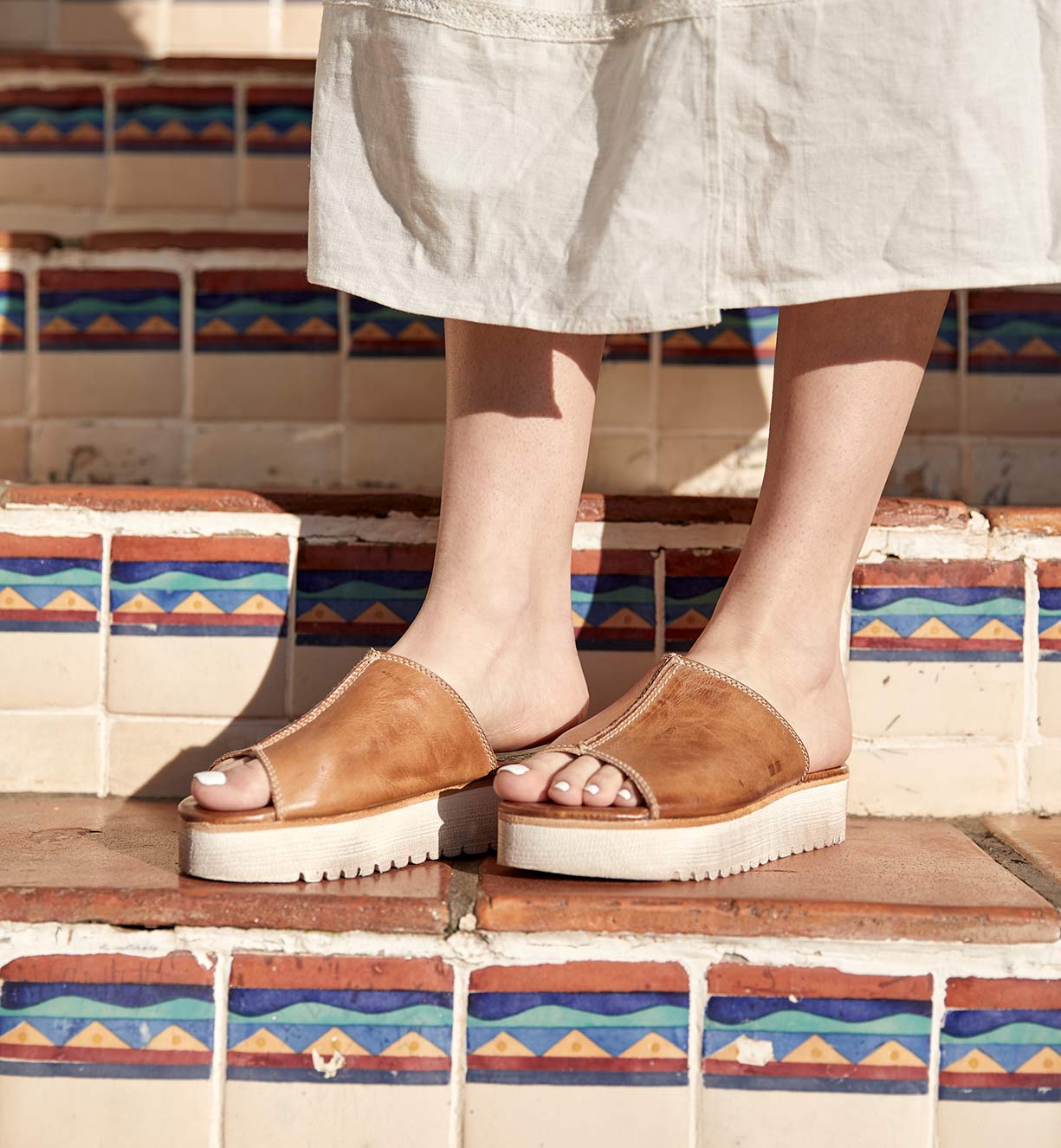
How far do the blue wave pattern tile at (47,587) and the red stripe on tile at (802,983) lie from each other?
1.99 ft

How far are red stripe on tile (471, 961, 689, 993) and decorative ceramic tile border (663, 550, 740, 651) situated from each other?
1.14 ft

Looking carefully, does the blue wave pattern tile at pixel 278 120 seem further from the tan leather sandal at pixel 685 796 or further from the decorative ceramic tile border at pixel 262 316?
the tan leather sandal at pixel 685 796

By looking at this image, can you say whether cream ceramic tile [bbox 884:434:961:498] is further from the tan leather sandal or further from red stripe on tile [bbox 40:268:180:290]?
red stripe on tile [bbox 40:268:180:290]

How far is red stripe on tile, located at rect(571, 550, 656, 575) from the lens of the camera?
95 centimetres

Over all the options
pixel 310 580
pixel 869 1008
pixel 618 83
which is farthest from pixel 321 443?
pixel 869 1008

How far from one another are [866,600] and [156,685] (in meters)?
0.62

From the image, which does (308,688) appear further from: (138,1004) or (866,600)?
(866,600)

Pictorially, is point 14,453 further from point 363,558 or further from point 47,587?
point 363,558

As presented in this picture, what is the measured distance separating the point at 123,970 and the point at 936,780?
66 centimetres

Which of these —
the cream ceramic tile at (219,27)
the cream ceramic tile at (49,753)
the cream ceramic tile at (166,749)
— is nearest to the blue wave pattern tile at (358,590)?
the cream ceramic tile at (166,749)

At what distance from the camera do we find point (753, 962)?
26.0 inches

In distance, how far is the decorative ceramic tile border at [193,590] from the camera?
3.10ft

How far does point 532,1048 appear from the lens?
2.16ft

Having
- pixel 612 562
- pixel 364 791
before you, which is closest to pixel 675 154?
pixel 612 562
